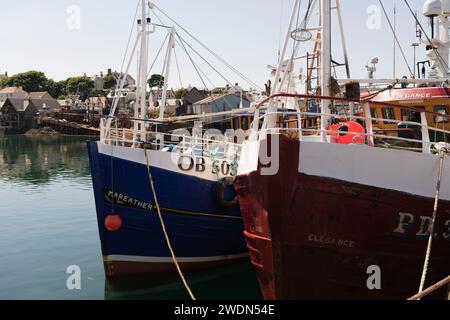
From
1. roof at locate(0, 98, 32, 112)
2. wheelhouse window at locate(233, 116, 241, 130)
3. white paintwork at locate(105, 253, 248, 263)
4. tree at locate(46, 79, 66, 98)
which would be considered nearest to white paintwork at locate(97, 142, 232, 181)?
white paintwork at locate(105, 253, 248, 263)

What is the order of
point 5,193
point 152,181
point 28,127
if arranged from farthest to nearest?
point 28,127
point 5,193
point 152,181

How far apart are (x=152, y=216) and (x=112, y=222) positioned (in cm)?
95

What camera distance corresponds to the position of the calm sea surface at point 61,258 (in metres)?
10.8

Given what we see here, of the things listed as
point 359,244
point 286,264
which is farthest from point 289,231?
point 359,244

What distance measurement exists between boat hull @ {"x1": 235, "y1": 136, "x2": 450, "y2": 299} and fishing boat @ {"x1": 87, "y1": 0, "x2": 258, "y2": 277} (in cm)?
349

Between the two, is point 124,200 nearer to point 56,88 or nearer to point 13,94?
point 13,94

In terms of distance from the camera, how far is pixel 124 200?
35.4 ft

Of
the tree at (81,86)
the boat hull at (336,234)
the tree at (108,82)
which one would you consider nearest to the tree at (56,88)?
the tree at (81,86)

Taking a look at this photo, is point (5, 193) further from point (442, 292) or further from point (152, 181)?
point (442, 292)

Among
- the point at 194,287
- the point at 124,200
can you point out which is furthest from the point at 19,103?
the point at 194,287

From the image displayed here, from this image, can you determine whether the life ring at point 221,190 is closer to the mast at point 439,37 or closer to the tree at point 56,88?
the mast at point 439,37

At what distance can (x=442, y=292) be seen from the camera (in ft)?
27.0

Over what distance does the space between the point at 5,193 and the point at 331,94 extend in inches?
840

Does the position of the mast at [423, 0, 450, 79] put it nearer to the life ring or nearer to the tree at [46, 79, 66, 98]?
the life ring
